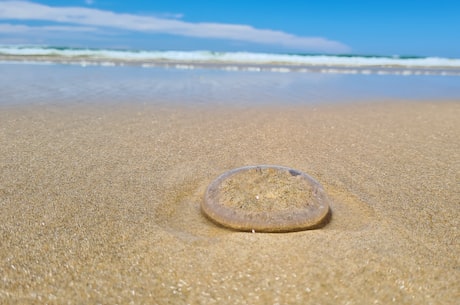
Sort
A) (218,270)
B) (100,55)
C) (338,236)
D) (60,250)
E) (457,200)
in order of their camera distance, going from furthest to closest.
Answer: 1. (100,55)
2. (457,200)
3. (338,236)
4. (60,250)
5. (218,270)

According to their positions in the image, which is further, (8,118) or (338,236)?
(8,118)

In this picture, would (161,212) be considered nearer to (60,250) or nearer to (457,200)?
(60,250)

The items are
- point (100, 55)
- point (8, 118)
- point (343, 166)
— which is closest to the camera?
point (343, 166)

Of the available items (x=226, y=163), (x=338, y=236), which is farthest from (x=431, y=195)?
(x=226, y=163)
